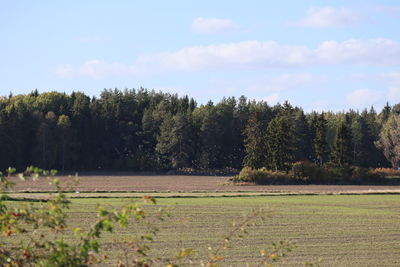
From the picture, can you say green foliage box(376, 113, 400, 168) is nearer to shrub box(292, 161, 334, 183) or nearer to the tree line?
the tree line

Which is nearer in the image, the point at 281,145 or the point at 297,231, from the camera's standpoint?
the point at 297,231

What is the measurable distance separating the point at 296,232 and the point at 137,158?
8530cm

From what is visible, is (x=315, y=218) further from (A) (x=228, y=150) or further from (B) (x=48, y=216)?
(A) (x=228, y=150)

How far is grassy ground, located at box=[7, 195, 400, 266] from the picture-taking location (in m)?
24.0

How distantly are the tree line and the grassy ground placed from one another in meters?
56.2

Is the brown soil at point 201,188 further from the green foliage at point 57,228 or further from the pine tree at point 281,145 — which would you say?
the green foliage at point 57,228

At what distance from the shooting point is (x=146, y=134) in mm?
121750

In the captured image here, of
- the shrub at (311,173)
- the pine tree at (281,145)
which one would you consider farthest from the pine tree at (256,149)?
the shrub at (311,173)

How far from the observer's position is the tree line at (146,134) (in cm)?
10806

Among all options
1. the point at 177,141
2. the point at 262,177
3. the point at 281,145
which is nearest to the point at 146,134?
the point at 177,141

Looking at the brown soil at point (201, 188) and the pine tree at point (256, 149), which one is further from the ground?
the pine tree at point (256, 149)

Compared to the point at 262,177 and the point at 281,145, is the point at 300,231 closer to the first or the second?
the point at 262,177

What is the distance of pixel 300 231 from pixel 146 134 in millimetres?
91385

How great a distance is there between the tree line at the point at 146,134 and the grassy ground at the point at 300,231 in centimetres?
5620
